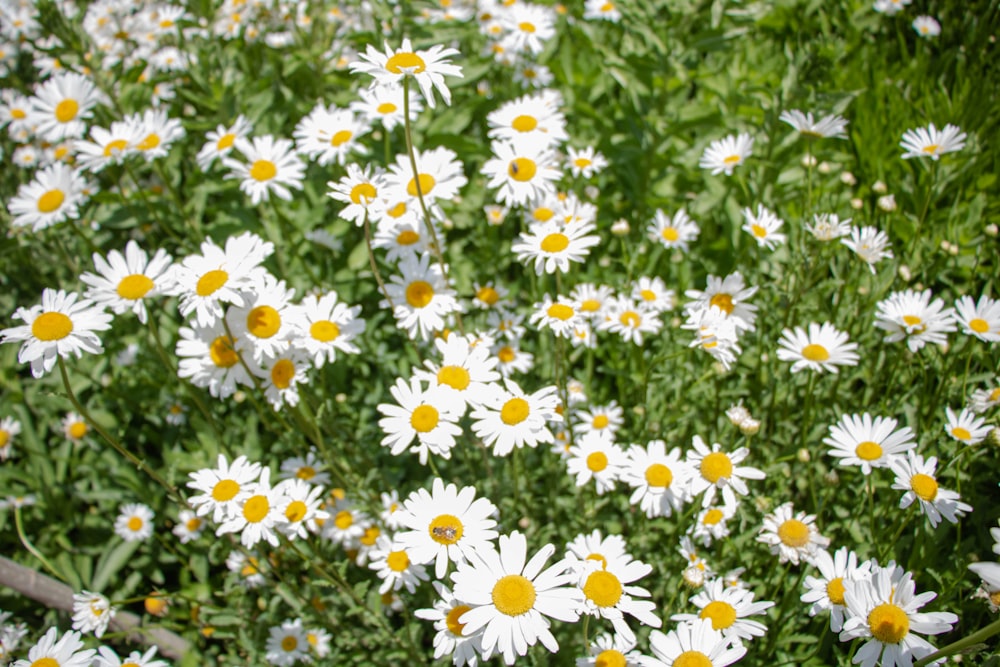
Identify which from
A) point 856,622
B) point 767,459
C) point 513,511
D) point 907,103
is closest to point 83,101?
point 513,511

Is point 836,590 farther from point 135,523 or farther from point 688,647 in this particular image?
point 135,523

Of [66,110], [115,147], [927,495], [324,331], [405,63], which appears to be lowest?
[927,495]

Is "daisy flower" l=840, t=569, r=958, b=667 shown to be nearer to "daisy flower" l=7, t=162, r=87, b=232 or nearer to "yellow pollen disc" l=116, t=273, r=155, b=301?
"yellow pollen disc" l=116, t=273, r=155, b=301

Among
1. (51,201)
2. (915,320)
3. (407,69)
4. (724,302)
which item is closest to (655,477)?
(724,302)

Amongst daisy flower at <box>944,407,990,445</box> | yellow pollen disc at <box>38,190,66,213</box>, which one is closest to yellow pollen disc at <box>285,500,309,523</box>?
yellow pollen disc at <box>38,190,66,213</box>

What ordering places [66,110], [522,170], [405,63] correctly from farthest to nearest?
[66,110], [522,170], [405,63]
